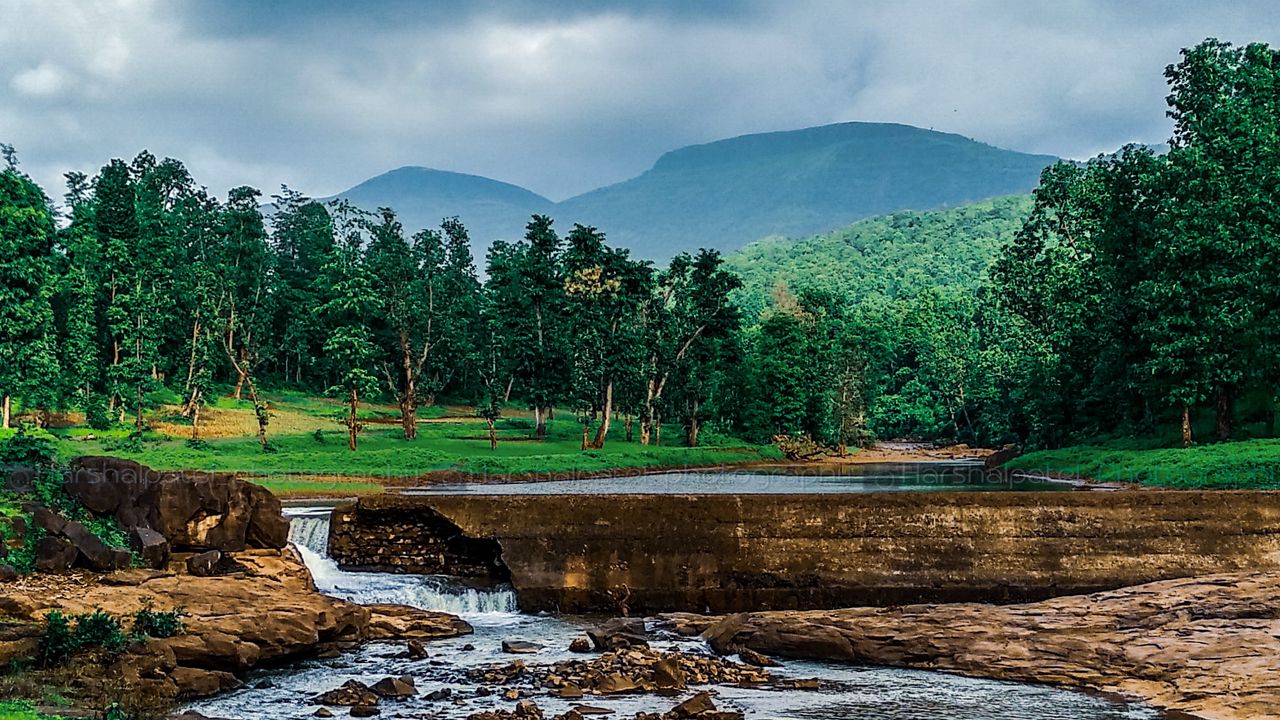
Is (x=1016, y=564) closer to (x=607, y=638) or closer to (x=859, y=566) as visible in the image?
(x=859, y=566)

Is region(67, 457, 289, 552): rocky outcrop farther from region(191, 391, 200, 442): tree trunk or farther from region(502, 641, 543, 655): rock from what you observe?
region(191, 391, 200, 442): tree trunk

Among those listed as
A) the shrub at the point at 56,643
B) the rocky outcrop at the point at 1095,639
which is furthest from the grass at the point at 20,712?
the rocky outcrop at the point at 1095,639

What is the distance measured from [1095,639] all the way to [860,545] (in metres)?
5.82

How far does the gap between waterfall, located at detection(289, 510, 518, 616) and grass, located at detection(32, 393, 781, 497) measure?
864 inches

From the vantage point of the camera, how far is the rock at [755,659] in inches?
729

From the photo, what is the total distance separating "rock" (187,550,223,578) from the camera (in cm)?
2086

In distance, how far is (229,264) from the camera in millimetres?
94812

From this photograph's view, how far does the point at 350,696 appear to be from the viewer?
16.0 metres

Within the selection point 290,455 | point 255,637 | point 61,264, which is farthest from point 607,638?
point 61,264

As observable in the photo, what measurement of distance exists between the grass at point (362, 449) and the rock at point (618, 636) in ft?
94.5

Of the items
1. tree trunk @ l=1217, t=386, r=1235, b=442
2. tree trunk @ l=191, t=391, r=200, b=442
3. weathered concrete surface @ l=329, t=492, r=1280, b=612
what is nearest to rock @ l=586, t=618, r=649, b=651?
weathered concrete surface @ l=329, t=492, r=1280, b=612

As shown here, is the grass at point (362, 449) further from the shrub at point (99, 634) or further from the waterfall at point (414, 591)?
the shrub at point (99, 634)

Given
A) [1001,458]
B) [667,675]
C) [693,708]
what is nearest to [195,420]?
[1001,458]

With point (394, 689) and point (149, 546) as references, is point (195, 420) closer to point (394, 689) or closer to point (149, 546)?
point (149, 546)
